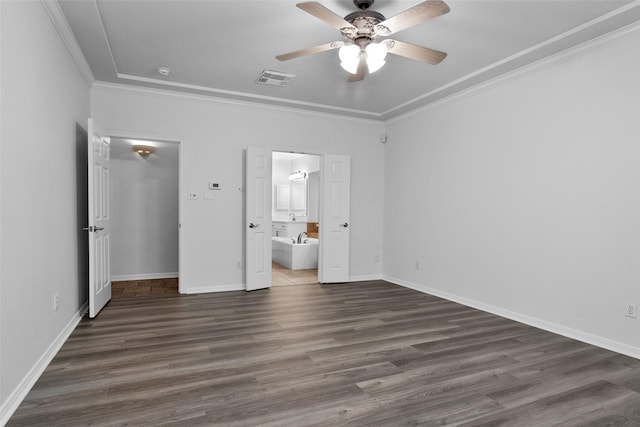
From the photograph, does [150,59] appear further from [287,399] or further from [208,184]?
[287,399]

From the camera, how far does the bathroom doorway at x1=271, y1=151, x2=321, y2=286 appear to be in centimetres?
716

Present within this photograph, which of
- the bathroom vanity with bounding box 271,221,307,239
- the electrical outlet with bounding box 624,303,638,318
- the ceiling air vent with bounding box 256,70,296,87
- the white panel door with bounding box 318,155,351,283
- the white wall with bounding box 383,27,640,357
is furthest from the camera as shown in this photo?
the bathroom vanity with bounding box 271,221,307,239

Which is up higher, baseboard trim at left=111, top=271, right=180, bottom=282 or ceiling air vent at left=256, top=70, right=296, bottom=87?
ceiling air vent at left=256, top=70, right=296, bottom=87

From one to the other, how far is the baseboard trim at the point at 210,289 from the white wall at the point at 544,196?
8.85 ft

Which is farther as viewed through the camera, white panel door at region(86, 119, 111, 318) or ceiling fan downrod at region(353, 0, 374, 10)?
white panel door at region(86, 119, 111, 318)

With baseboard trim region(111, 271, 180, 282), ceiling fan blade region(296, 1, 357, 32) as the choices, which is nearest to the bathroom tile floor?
baseboard trim region(111, 271, 180, 282)

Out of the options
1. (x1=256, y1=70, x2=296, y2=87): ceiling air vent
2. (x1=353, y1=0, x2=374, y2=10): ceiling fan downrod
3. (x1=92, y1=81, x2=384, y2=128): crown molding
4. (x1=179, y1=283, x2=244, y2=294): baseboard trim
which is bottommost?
(x1=179, y1=283, x2=244, y2=294): baseboard trim

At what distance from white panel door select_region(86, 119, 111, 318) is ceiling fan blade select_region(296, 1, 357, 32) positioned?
2701mm

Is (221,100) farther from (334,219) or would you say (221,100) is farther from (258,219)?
(334,219)

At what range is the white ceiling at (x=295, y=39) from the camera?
2912 mm

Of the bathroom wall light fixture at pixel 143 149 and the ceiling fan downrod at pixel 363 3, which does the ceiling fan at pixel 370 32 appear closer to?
the ceiling fan downrod at pixel 363 3

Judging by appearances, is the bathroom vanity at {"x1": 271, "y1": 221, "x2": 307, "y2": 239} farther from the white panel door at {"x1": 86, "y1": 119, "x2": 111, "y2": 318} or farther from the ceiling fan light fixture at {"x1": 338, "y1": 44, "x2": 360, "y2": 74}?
the ceiling fan light fixture at {"x1": 338, "y1": 44, "x2": 360, "y2": 74}

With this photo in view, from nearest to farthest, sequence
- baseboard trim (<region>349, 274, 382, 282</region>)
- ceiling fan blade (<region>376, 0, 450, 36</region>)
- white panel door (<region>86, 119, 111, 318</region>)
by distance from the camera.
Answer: ceiling fan blade (<region>376, 0, 450, 36</region>) < white panel door (<region>86, 119, 111, 318</region>) < baseboard trim (<region>349, 274, 382, 282</region>)

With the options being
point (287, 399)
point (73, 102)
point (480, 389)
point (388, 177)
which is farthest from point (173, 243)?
point (480, 389)
